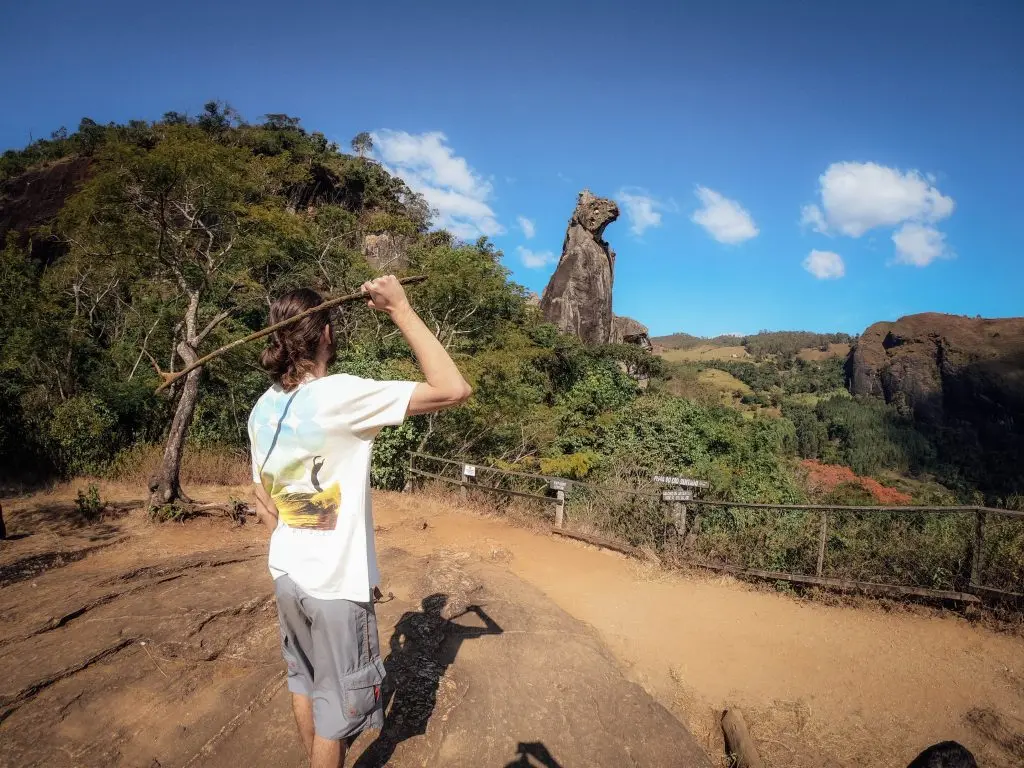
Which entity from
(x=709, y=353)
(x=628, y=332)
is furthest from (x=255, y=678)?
(x=709, y=353)

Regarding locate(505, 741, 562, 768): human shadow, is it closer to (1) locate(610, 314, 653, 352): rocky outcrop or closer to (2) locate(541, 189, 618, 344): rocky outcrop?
(2) locate(541, 189, 618, 344): rocky outcrop

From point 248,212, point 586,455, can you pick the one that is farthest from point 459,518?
point 586,455

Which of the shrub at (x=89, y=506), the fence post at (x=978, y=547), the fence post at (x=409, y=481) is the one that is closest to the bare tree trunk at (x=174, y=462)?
the shrub at (x=89, y=506)

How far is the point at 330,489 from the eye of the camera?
169 centimetres

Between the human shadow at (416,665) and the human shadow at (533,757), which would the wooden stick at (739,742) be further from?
the human shadow at (416,665)

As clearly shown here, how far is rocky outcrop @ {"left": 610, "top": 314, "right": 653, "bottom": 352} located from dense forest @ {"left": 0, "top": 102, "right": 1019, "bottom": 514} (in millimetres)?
16477

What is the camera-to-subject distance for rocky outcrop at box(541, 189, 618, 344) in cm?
3872

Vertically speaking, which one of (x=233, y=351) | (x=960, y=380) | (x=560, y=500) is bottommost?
(x=560, y=500)

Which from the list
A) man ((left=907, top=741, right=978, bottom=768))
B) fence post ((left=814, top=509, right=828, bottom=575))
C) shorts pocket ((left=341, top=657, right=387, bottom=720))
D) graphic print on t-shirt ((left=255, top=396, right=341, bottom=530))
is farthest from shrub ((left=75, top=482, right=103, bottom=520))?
fence post ((left=814, top=509, right=828, bottom=575))

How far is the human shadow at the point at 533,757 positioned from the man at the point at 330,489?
1216mm

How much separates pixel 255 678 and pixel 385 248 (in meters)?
25.5

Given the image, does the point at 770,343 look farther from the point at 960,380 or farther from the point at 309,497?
the point at 309,497

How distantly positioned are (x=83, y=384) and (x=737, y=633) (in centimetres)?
1423

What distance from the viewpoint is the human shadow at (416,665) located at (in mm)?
2627
